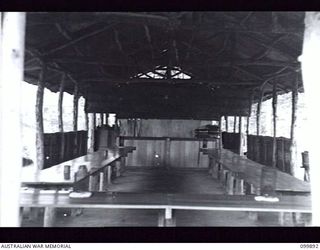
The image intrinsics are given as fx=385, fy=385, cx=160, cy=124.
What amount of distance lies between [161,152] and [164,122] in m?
2.71

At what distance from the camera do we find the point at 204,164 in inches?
516

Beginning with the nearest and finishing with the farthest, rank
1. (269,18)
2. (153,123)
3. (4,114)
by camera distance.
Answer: (4,114)
(269,18)
(153,123)

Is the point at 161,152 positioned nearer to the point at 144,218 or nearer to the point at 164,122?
the point at 164,122

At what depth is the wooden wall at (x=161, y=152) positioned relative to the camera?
42.2ft

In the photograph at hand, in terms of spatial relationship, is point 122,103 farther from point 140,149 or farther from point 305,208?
point 305,208

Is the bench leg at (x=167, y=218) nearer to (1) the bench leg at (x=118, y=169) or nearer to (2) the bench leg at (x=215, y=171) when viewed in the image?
(1) the bench leg at (x=118, y=169)

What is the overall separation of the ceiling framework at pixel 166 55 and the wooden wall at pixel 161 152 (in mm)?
1872

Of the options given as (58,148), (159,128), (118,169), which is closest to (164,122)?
(159,128)

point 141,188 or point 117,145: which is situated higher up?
point 117,145

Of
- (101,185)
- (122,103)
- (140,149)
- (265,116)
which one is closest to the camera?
(101,185)

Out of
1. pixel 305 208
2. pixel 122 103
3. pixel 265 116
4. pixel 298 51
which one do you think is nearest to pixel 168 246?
pixel 305 208

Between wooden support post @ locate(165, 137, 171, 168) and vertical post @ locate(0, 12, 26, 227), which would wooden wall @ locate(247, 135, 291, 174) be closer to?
wooden support post @ locate(165, 137, 171, 168)

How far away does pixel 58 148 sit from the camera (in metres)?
9.66

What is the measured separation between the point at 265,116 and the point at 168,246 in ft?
96.9
